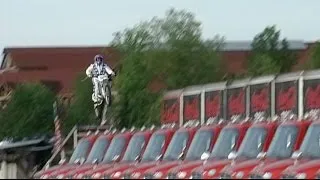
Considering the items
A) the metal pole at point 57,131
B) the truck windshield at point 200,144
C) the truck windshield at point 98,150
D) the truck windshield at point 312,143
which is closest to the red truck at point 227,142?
the truck windshield at point 200,144

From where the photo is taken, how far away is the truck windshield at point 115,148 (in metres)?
31.5

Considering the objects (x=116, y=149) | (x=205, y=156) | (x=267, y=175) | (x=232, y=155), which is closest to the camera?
(x=267, y=175)

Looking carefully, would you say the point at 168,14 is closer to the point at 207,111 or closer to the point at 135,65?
the point at 135,65

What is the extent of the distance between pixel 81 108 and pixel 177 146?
2254 cm

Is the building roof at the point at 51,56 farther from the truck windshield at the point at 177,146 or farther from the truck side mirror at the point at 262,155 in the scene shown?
the truck side mirror at the point at 262,155

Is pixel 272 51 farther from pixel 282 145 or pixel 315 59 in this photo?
pixel 282 145

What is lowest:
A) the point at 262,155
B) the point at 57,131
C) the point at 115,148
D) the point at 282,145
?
the point at 57,131

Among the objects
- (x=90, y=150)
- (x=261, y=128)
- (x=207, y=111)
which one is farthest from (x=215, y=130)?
(x=207, y=111)

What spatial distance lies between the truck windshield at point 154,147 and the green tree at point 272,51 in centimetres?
3209

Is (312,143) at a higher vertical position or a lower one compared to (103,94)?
higher

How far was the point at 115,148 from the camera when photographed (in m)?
32.1

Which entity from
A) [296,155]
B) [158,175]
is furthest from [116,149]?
[296,155]

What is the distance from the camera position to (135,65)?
51969 millimetres

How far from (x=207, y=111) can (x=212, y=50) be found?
19560 millimetres
